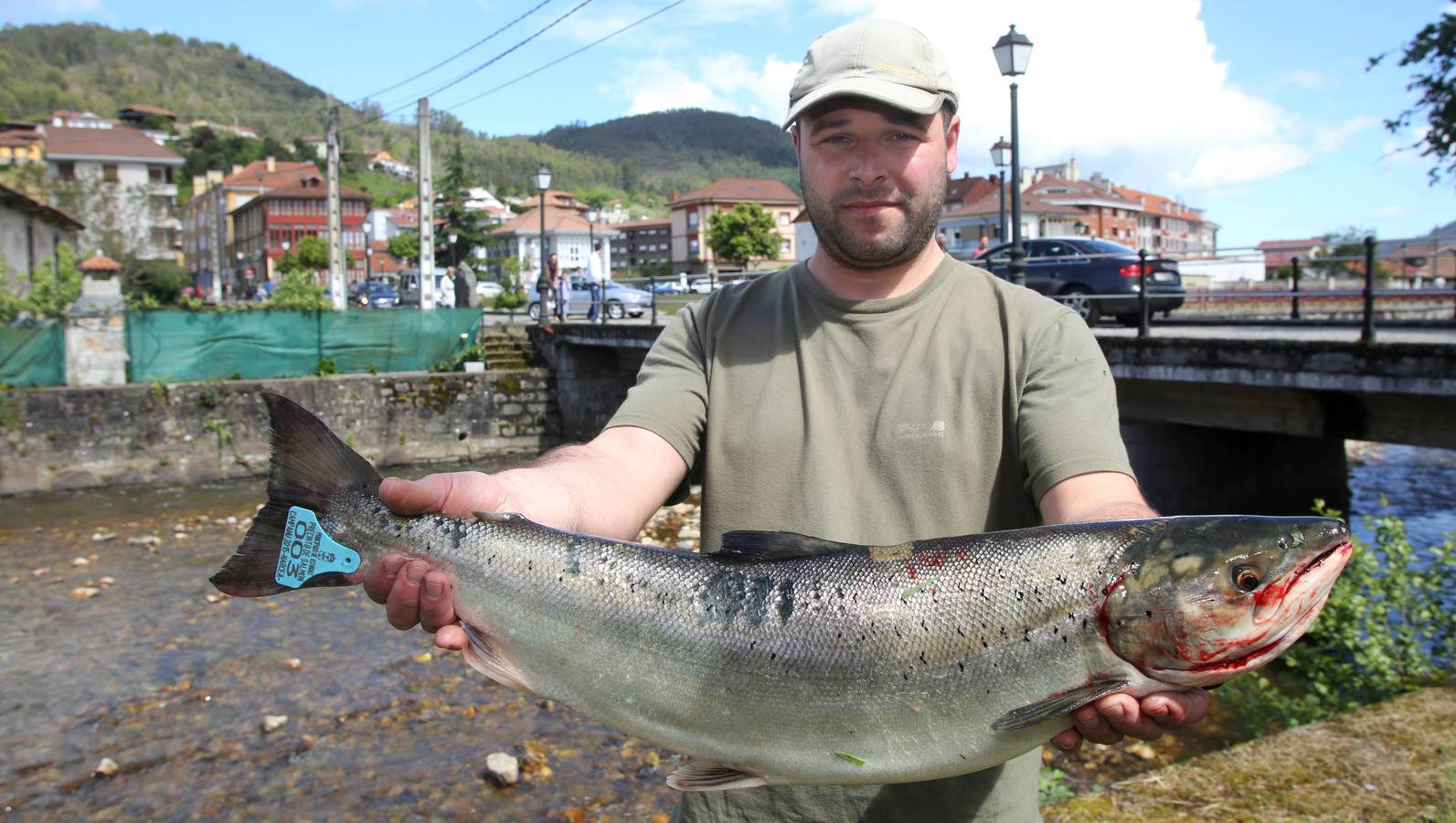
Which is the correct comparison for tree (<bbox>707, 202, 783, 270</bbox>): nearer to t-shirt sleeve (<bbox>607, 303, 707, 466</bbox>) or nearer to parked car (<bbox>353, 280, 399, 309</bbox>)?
parked car (<bbox>353, 280, 399, 309</bbox>)

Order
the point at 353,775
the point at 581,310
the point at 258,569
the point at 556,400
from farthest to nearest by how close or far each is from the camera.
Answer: the point at 581,310 < the point at 556,400 < the point at 353,775 < the point at 258,569

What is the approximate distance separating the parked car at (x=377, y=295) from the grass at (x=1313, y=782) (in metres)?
45.7

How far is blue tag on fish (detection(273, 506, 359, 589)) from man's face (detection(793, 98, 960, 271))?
1.39 meters

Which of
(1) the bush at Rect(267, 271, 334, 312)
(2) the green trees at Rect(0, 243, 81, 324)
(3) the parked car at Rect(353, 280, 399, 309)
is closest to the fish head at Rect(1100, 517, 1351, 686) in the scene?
(1) the bush at Rect(267, 271, 334, 312)

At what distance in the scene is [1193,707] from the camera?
1.98 meters

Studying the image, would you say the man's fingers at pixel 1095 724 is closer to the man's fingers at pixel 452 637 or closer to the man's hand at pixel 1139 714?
the man's hand at pixel 1139 714

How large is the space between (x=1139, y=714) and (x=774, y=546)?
0.81m

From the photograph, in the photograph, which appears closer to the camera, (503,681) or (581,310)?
(503,681)

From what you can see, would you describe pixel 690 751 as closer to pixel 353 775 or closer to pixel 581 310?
pixel 353 775

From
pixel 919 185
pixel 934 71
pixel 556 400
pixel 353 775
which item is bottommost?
pixel 353 775

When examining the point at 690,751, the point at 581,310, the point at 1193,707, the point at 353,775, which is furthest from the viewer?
the point at 581,310

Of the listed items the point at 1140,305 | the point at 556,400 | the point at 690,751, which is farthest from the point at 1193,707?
the point at 556,400

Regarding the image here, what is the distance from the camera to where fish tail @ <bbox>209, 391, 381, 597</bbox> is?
2398 mm

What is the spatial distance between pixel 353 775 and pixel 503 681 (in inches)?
235
